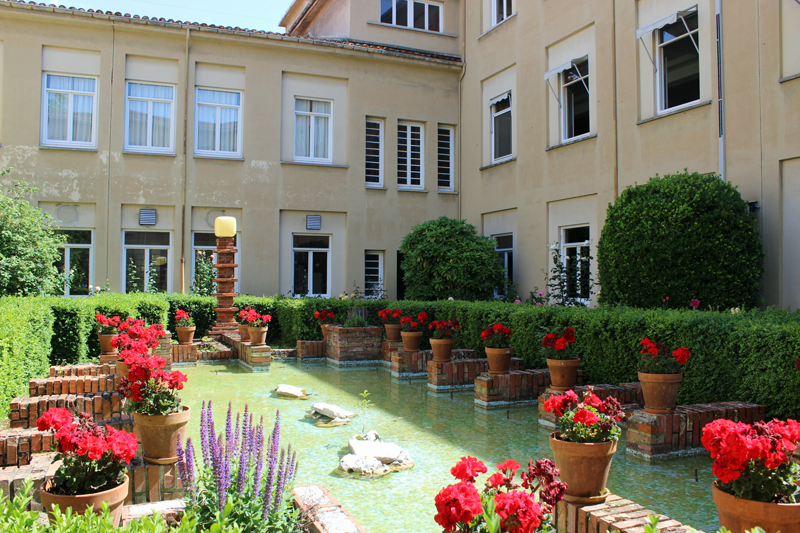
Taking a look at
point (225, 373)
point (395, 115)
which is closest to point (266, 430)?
point (225, 373)

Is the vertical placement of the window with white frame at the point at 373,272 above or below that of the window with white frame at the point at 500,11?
below

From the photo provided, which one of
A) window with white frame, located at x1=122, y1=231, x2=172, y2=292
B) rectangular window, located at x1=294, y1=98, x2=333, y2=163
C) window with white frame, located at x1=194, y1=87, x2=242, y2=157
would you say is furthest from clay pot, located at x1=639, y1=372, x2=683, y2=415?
window with white frame, located at x1=194, y1=87, x2=242, y2=157

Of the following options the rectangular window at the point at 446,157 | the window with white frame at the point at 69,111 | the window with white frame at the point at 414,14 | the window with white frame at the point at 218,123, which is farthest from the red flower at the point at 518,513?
the window with white frame at the point at 414,14

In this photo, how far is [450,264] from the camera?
15.7 metres

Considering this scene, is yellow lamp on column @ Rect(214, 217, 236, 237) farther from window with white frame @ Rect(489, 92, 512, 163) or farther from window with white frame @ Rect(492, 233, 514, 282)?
window with white frame @ Rect(489, 92, 512, 163)

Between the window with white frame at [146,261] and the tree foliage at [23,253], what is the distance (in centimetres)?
598

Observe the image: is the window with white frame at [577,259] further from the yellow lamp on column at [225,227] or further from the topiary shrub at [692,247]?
the yellow lamp on column at [225,227]

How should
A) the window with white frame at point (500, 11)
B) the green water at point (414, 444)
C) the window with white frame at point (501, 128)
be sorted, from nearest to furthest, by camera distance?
the green water at point (414, 444) < the window with white frame at point (501, 128) < the window with white frame at point (500, 11)

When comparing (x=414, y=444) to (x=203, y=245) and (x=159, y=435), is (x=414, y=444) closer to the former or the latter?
(x=159, y=435)

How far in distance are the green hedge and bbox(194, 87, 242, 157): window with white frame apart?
10.6 m

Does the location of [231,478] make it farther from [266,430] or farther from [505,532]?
[266,430]

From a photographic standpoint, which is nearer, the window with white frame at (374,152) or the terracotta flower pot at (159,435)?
the terracotta flower pot at (159,435)

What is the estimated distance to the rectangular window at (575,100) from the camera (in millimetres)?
15320

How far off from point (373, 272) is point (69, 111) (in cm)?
1007
